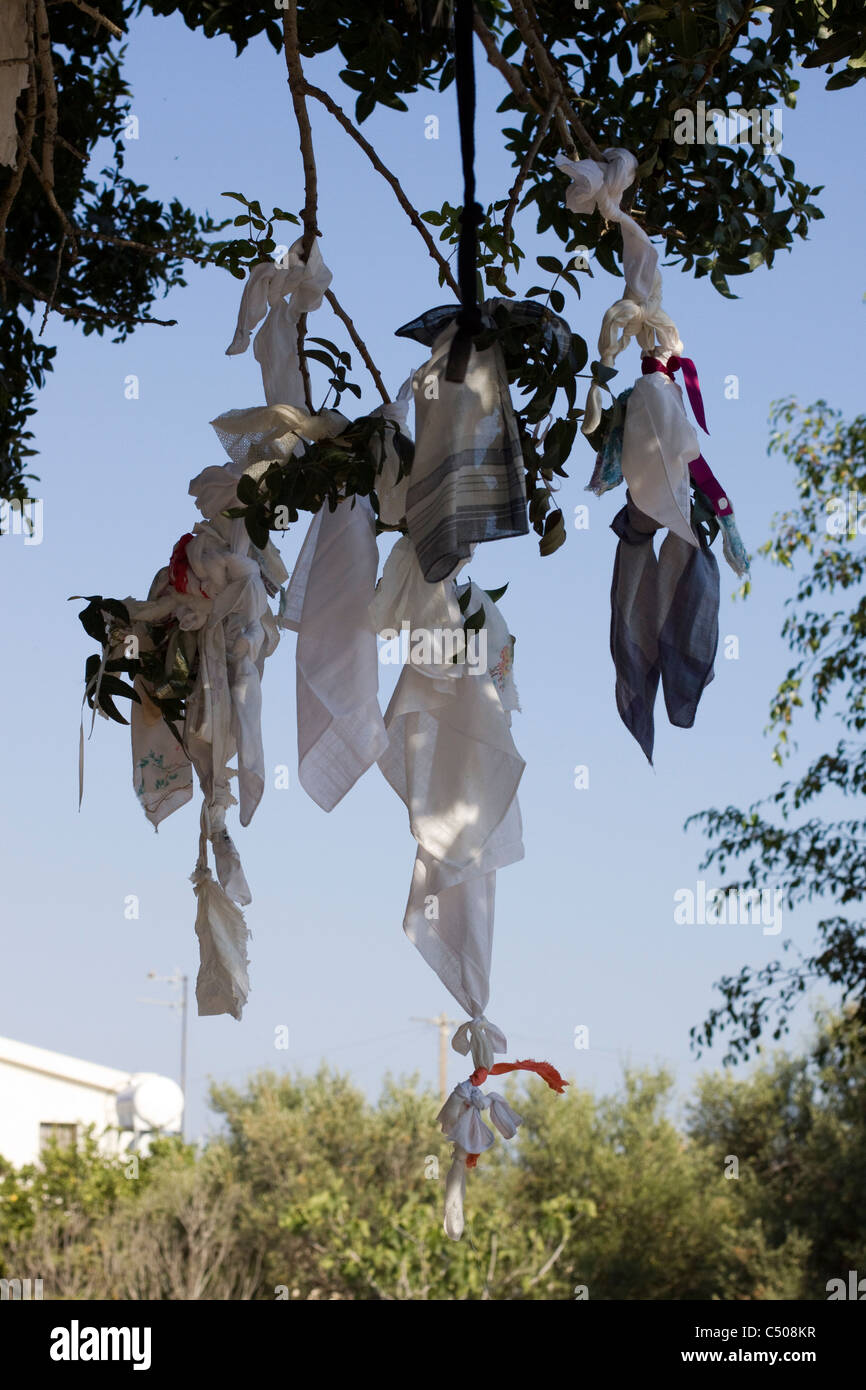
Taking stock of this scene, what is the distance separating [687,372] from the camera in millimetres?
1258

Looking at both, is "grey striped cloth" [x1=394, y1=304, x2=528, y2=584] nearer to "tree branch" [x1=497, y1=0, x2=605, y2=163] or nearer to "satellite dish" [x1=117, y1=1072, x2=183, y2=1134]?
"tree branch" [x1=497, y1=0, x2=605, y2=163]

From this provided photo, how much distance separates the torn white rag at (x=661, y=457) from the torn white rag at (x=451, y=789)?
0.20 m

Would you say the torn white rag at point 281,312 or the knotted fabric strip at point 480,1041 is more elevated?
the torn white rag at point 281,312

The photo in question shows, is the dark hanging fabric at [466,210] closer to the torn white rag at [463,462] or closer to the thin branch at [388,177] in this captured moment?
the torn white rag at [463,462]

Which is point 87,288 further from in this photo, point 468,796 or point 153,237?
point 468,796

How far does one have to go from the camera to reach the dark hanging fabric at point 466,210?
999 mm

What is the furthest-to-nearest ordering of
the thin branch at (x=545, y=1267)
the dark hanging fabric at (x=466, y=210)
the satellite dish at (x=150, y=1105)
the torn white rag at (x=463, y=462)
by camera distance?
the satellite dish at (x=150, y=1105)
the thin branch at (x=545, y=1267)
the torn white rag at (x=463, y=462)
the dark hanging fabric at (x=466, y=210)

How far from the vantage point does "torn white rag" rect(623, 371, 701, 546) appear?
117cm

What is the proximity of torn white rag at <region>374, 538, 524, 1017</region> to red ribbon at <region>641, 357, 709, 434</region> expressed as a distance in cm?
26

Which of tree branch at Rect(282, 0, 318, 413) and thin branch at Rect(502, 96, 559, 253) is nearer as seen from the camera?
thin branch at Rect(502, 96, 559, 253)

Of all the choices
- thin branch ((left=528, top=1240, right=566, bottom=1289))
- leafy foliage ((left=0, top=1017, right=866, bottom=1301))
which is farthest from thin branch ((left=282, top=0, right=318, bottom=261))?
thin branch ((left=528, top=1240, right=566, bottom=1289))

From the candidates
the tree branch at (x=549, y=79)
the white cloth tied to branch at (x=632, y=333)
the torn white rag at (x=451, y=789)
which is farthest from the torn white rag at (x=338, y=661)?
the tree branch at (x=549, y=79)
